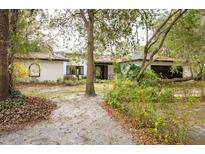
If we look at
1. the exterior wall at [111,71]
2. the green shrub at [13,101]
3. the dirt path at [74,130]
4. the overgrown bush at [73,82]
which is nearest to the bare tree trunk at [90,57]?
the exterior wall at [111,71]

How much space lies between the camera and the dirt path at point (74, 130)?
422 cm

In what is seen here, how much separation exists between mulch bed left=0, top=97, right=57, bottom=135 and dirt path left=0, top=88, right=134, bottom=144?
0.18 meters

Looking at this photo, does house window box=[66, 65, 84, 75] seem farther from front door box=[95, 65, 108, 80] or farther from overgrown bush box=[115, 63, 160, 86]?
overgrown bush box=[115, 63, 160, 86]

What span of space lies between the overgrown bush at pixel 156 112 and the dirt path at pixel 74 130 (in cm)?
36

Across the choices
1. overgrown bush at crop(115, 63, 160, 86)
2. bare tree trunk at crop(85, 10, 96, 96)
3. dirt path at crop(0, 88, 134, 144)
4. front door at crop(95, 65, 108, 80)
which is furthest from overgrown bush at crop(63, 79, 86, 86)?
dirt path at crop(0, 88, 134, 144)

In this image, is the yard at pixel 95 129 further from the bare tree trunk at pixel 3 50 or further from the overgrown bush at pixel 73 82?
the overgrown bush at pixel 73 82

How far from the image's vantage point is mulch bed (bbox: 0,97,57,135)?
4941mm

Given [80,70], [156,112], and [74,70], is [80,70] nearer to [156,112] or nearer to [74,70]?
[74,70]

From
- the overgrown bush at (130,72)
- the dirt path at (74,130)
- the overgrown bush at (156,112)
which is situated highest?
the overgrown bush at (130,72)

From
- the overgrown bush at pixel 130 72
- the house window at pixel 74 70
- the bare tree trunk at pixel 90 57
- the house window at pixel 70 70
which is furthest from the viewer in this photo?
the house window at pixel 70 70

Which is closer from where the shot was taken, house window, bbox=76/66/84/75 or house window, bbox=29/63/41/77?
house window, bbox=29/63/41/77

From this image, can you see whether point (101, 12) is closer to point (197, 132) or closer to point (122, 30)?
point (122, 30)
